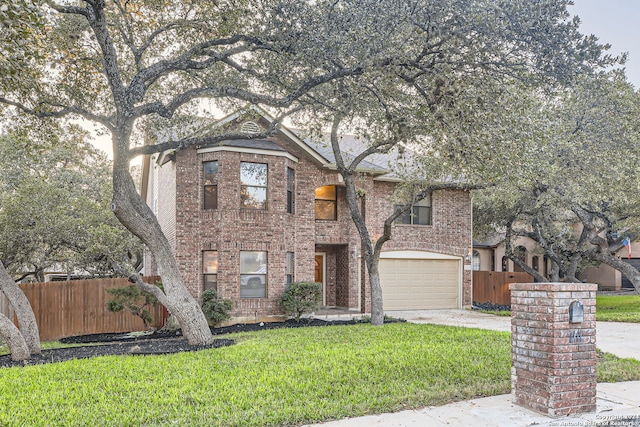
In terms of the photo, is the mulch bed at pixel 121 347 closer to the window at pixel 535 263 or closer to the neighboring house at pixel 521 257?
the neighboring house at pixel 521 257

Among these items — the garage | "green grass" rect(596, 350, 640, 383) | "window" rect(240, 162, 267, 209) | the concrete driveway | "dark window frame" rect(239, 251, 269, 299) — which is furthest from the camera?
the garage

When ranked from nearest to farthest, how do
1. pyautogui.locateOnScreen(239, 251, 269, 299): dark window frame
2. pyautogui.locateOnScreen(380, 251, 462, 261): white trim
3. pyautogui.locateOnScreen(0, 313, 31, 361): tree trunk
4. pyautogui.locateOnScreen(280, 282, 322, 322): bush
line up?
pyautogui.locateOnScreen(0, 313, 31, 361): tree trunk → pyautogui.locateOnScreen(280, 282, 322, 322): bush → pyautogui.locateOnScreen(239, 251, 269, 299): dark window frame → pyautogui.locateOnScreen(380, 251, 462, 261): white trim

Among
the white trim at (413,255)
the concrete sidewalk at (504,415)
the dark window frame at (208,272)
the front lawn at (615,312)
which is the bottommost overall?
the front lawn at (615,312)

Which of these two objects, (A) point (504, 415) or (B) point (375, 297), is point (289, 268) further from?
(A) point (504, 415)

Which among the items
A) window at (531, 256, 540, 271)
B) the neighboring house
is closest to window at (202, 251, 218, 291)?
the neighboring house

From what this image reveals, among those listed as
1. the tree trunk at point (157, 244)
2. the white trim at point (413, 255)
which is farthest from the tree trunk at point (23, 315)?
the white trim at point (413, 255)

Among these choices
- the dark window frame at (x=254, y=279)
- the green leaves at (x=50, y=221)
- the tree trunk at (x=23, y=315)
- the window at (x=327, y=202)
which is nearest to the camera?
the tree trunk at (x=23, y=315)

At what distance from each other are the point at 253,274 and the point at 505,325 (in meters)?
7.47

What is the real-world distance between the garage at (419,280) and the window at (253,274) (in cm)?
509

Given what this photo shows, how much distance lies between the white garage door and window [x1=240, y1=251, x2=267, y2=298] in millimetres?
5124

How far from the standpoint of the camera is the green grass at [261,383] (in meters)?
5.04

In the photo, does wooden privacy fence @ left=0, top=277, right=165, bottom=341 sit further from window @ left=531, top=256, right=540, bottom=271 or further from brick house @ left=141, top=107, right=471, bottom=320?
window @ left=531, top=256, right=540, bottom=271

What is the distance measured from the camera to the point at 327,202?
17.8 metres

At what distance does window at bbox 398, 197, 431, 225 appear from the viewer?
18.8m
